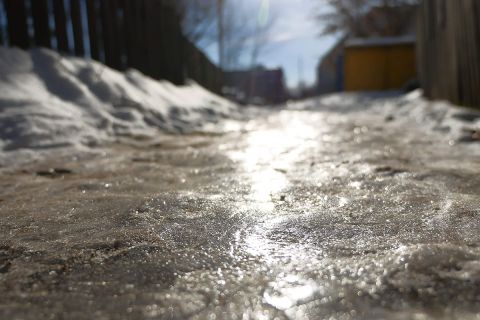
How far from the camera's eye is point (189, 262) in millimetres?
851

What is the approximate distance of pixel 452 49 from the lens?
4105 mm

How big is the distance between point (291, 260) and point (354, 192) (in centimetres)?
61

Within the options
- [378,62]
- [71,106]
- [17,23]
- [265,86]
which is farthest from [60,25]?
[265,86]

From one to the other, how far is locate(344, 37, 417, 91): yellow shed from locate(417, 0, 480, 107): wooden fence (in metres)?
5.63

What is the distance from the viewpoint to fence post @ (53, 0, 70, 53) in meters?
3.52

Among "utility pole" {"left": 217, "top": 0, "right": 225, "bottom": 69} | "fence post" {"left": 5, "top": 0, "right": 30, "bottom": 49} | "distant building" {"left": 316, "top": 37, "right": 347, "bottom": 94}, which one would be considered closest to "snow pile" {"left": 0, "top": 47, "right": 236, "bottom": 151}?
"fence post" {"left": 5, "top": 0, "right": 30, "bottom": 49}

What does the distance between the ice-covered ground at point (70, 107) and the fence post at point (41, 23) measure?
216 mm

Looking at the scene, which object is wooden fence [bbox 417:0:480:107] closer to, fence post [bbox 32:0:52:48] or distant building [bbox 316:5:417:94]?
fence post [bbox 32:0:52:48]

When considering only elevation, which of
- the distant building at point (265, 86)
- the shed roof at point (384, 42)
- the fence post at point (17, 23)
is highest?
the shed roof at point (384, 42)

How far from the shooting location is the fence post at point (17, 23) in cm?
315

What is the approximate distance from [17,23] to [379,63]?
34.1ft

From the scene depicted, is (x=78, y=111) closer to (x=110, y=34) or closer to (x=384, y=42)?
(x=110, y=34)

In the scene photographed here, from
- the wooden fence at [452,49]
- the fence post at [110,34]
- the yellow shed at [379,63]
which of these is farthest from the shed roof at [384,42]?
the fence post at [110,34]

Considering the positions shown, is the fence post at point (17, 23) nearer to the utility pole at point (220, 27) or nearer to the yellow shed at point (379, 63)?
the utility pole at point (220, 27)
